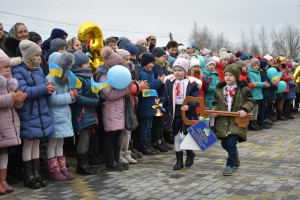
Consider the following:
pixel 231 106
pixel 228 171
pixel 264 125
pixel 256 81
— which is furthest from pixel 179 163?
pixel 264 125

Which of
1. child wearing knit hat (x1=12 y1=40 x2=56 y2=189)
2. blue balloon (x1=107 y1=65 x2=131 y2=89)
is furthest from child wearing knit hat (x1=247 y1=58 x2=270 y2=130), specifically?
child wearing knit hat (x1=12 y1=40 x2=56 y2=189)

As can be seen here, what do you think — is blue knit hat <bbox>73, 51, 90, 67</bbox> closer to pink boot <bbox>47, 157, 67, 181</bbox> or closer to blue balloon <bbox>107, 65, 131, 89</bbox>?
blue balloon <bbox>107, 65, 131, 89</bbox>

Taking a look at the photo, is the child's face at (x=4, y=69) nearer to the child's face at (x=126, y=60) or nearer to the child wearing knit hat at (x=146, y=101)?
the child's face at (x=126, y=60)

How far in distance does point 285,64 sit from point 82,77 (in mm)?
10314

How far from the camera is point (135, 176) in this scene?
6387 mm

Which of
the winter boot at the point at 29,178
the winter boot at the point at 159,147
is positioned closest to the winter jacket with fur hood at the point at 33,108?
the winter boot at the point at 29,178

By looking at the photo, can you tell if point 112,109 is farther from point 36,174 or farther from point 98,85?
point 36,174

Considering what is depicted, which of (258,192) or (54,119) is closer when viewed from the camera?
(258,192)

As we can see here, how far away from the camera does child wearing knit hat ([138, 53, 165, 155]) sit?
7.96 meters

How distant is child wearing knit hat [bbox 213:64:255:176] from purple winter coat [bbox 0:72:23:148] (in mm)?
3273

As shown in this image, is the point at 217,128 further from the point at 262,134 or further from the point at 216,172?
the point at 262,134

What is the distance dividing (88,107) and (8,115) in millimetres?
1425

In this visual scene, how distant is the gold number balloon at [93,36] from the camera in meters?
7.76

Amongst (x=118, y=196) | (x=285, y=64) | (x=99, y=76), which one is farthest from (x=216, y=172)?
(x=285, y=64)
